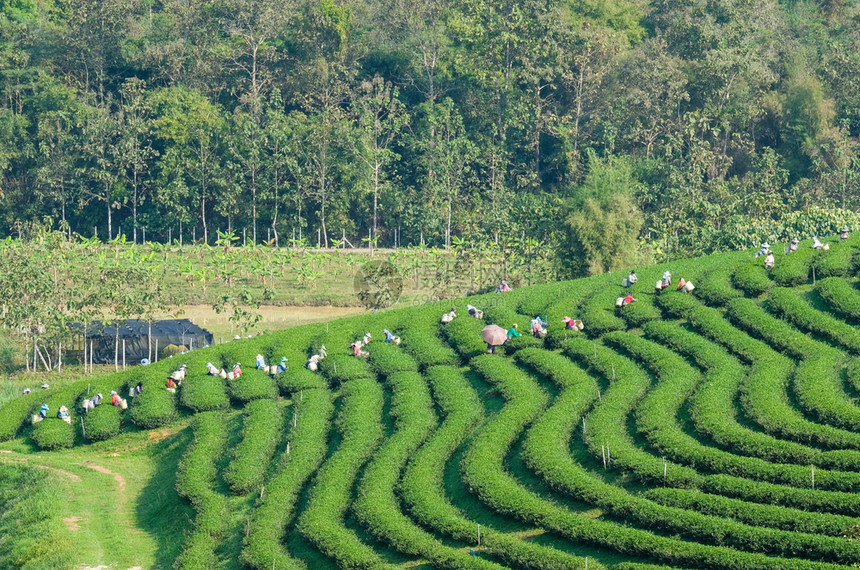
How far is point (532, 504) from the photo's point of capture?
3155 centimetres

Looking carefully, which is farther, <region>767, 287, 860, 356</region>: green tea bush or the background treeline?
the background treeline

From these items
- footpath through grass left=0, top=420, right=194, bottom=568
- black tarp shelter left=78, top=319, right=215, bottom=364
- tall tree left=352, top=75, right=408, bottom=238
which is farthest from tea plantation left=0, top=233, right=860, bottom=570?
tall tree left=352, top=75, right=408, bottom=238

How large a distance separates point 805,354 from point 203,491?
19328 mm

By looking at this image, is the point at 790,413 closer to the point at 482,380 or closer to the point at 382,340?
the point at 482,380

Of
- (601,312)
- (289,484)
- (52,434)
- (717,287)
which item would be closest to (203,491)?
(289,484)

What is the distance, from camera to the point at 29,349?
5728cm

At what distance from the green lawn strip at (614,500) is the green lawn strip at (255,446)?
8.20 m

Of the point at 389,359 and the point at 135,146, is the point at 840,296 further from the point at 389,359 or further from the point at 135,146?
the point at 135,146

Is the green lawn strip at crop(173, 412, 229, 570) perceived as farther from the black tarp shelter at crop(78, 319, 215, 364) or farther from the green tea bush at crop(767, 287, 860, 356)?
the green tea bush at crop(767, 287, 860, 356)

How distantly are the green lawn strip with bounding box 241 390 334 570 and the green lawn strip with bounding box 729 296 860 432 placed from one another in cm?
1450

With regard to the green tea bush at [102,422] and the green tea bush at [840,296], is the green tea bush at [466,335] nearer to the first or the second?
the green tea bush at [840,296]

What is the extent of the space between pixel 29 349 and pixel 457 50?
46.6 meters

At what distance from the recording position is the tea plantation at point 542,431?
29.7 meters

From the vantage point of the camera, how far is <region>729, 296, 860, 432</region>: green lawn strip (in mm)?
34250
